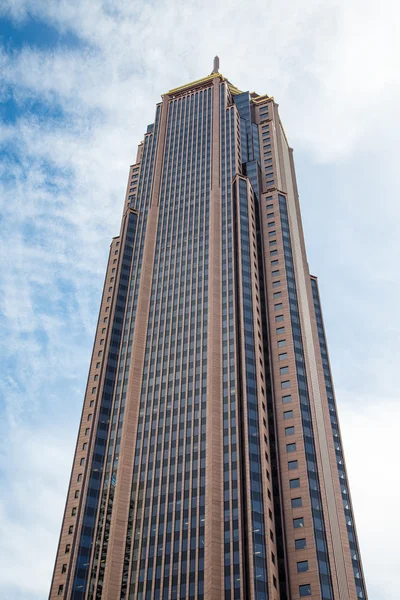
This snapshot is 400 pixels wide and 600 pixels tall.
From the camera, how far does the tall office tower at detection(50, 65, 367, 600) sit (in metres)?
100

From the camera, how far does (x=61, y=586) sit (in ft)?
332

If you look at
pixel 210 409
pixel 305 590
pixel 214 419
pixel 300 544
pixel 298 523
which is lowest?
pixel 305 590

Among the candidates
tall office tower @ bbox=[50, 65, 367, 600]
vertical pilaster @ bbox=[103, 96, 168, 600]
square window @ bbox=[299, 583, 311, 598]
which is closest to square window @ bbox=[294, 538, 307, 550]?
tall office tower @ bbox=[50, 65, 367, 600]

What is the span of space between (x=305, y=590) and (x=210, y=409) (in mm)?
34591

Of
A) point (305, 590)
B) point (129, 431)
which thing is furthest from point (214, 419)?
point (305, 590)

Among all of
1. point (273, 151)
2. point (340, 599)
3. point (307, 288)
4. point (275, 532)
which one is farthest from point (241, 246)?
point (340, 599)

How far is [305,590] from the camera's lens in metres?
96.1

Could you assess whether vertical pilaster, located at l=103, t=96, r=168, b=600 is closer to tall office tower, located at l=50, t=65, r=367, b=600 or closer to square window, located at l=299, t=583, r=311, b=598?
tall office tower, located at l=50, t=65, r=367, b=600

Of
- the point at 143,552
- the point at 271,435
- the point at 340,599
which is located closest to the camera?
the point at 340,599

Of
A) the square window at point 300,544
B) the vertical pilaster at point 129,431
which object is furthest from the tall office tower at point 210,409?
the vertical pilaster at point 129,431

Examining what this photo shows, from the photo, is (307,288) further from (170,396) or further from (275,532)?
(275,532)

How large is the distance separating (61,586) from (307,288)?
278ft

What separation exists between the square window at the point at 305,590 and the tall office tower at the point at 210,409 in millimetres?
213

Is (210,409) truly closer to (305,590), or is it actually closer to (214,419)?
(214,419)
